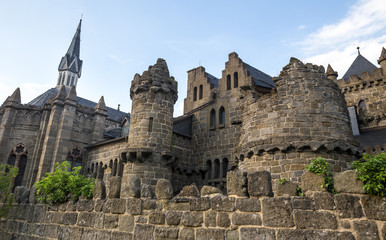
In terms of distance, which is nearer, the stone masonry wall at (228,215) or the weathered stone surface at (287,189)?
the stone masonry wall at (228,215)

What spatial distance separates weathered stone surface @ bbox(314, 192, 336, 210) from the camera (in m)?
4.72

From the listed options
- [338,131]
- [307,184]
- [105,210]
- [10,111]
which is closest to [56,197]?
[105,210]

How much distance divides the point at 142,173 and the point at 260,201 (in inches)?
384

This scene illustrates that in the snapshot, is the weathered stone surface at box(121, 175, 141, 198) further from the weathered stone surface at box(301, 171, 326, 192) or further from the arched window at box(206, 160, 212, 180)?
the arched window at box(206, 160, 212, 180)

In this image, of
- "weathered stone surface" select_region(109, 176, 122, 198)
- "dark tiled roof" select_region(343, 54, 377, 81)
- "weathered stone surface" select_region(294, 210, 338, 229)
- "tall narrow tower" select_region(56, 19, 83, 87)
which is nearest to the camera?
"weathered stone surface" select_region(294, 210, 338, 229)

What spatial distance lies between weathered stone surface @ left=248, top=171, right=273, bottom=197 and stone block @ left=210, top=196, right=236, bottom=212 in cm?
42

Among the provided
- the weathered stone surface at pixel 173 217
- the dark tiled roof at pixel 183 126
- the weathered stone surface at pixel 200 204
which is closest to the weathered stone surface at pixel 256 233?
the weathered stone surface at pixel 200 204

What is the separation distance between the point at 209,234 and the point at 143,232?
181 cm

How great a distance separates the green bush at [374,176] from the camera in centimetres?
445

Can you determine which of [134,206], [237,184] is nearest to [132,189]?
[134,206]

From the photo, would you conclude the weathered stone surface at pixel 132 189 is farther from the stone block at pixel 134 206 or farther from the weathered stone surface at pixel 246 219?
the weathered stone surface at pixel 246 219

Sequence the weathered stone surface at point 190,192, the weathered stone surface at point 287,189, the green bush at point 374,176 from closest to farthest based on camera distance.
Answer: the green bush at point 374,176, the weathered stone surface at point 287,189, the weathered stone surface at point 190,192

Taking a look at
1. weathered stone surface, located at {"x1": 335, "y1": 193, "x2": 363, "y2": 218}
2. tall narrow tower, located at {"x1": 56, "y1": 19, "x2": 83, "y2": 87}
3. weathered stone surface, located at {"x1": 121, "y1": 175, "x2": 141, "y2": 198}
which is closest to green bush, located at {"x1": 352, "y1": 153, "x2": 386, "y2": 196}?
weathered stone surface, located at {"x1": 335, "y1": 193, "x2": 363, "y2": 218}

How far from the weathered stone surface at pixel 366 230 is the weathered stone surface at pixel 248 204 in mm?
1616
